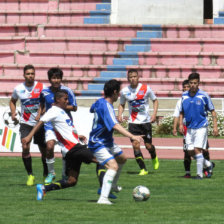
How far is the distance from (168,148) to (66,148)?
34.8 ft

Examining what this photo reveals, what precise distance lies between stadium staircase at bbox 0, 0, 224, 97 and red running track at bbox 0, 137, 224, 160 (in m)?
3.99

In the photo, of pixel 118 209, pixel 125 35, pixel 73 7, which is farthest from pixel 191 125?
pixel 73 7

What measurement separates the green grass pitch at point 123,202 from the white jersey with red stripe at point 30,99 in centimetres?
121

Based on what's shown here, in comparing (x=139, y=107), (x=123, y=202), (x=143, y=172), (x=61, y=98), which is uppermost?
(x=61, y=98)

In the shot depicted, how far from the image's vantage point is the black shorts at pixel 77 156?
32.9 ft

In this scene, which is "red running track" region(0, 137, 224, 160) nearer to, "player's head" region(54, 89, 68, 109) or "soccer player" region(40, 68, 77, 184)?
"soccer player" region(40, 68, 77, 184)

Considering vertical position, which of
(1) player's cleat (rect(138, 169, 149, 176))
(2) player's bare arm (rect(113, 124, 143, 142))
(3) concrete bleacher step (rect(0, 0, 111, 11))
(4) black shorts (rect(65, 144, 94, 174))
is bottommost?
(1) player's cleat (rect(138, 169, 149, 176))

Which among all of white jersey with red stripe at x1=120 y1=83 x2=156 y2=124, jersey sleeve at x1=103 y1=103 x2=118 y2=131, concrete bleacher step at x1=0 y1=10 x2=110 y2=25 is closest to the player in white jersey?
white jersey with red stripe at x1=120 y1=83 x2=156 y2=124

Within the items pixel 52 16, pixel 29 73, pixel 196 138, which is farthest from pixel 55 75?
pixel 52 16

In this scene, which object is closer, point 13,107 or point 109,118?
point 109,118

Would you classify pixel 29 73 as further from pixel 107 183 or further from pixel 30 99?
pixel 107 183

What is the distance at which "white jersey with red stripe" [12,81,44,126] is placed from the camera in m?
13.0

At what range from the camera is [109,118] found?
966 centimetres

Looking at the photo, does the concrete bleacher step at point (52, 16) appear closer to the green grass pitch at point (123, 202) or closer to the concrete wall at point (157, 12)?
the concrete wall at point (157, 12)
